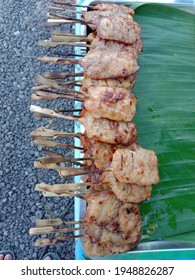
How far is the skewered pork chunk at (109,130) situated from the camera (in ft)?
7.15

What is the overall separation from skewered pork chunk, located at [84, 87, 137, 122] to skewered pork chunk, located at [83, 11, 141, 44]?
381 millimetres

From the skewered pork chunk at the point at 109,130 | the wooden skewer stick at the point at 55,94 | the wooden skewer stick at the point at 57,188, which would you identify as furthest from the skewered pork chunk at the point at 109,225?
the wooden skewer stick at the point at 55,94

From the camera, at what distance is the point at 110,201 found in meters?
2.15

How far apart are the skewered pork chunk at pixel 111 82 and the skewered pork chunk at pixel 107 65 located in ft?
0.11

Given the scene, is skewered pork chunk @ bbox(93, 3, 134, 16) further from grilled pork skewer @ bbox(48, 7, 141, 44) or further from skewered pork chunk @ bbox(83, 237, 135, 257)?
skewered pork chunk @ bbox(83, 237, 135, 257)

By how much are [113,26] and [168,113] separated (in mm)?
709

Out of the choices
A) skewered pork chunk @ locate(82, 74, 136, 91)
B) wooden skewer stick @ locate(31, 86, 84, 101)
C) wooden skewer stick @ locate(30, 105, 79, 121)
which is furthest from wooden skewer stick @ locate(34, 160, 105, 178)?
skewered pork chunk @ locate(82, 74, 136, 91)

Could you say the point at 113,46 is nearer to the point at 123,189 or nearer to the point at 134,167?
the point at 134,167

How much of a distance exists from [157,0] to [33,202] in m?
1.95

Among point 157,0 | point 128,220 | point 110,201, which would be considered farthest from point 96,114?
point 157,0

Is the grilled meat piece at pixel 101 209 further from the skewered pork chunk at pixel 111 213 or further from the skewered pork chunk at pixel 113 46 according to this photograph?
the skewered pork chunk at pixel 113 46

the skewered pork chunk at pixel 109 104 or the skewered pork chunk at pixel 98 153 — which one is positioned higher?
the skewered pork chunk at pixel 109 104

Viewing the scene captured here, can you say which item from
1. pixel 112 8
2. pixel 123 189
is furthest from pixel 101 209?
pixel 112 8

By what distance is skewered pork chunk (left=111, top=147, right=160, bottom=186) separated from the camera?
6.78ft
